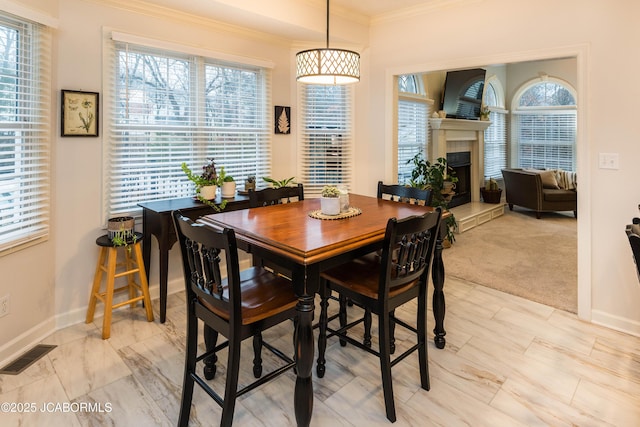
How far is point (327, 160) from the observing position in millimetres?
4215

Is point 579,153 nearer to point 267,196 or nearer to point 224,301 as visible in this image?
point 267,196

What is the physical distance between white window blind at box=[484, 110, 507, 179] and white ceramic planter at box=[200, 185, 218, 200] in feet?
19.9

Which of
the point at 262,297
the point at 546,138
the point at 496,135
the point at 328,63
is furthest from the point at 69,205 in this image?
the point at 546,138

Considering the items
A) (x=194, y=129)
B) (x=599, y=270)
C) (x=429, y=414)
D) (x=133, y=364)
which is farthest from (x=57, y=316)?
(x=599, y=270)

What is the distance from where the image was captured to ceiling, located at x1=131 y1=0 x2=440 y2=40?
9.76 ft

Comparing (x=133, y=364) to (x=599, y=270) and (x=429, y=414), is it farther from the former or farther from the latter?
(x=599, y=270)

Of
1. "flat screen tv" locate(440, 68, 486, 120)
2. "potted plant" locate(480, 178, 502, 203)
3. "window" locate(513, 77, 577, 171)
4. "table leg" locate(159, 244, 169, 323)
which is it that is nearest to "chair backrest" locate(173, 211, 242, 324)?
"table leg" locate(159, 244, 169, 323)

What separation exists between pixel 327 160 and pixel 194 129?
1.47 m

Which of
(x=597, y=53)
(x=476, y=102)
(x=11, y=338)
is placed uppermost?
(x=476, y=102)

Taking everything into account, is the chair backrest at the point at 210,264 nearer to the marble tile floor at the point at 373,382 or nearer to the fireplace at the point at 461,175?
the marble tile floor at the point at 373,382

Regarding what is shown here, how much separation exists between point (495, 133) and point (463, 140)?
1.66 metres

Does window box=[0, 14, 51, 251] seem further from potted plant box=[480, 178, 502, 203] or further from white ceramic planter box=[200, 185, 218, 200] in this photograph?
potted plant box=[480, 178, 502, 203]

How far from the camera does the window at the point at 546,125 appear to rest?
7430mm

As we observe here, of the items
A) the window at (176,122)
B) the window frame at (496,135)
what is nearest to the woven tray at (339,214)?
the window at (176,122)
